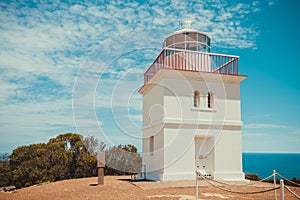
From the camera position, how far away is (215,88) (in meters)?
13.3

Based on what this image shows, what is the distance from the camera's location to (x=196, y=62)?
13.5 meters

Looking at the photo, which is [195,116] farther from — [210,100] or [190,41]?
[190,41]

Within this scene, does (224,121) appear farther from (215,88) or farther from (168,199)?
(168,199)

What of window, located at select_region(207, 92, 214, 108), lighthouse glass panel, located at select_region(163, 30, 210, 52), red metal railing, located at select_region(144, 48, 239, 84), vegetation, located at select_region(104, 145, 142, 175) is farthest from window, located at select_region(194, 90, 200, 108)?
vegetation, located at select_region(104, 145, 142, 175)

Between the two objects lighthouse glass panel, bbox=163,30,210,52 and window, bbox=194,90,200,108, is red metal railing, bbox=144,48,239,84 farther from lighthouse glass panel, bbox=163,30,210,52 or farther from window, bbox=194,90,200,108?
window, bbox=194,90,200,108

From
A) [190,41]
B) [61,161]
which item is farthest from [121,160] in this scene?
[190,41]

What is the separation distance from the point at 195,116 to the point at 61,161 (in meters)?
9.62

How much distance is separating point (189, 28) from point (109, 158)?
31.8 feet

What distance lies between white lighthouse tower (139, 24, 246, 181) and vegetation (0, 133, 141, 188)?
5184mm

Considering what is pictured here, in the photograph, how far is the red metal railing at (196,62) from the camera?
512 inches

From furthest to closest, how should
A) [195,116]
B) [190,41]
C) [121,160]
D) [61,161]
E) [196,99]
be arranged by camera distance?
[121,160]
[61,161]
[190,41]
[196,99]
[195,116]

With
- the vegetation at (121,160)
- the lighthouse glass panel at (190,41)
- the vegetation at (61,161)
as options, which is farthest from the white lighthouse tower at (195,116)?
the vegetation at (61,161)

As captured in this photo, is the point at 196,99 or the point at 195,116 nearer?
the point at 195,116

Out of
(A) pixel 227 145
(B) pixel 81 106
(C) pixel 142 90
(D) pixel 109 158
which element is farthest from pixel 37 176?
(A) pixel 227 145
